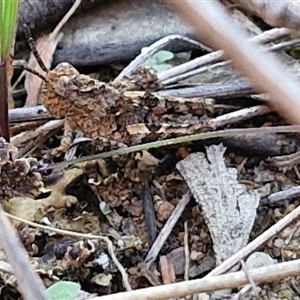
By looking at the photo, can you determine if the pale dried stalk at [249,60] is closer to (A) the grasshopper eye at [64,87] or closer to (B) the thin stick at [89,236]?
(B) the thin stick at [89,236]

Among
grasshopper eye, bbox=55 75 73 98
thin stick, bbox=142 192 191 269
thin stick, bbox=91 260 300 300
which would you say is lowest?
thin stick, bbox=142 192 191 269

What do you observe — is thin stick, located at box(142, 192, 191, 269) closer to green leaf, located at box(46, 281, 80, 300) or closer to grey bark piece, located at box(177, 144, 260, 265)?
grey bark piece, located at box(177, 144, 260, 265)

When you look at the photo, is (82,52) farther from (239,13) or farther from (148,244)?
(148,244)

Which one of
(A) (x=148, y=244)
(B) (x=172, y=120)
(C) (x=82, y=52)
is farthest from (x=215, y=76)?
(A) (x=148, y=244)

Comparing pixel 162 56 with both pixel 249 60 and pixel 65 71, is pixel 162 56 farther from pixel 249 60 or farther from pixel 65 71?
pixel 249 60

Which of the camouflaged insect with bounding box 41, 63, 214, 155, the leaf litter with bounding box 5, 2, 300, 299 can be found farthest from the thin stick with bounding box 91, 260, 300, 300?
the camouflaged insect with bounding box 41, 63, 214, 155
